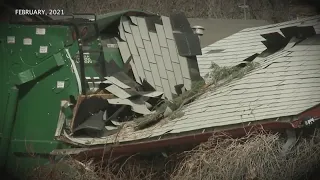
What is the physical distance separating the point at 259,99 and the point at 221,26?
251 inches

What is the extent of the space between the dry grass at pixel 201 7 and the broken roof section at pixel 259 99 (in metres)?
2.58

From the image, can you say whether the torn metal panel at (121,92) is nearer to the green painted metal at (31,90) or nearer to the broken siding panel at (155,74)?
the green painted metal at (31,90)

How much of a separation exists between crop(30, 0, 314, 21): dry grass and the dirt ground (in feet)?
0.38

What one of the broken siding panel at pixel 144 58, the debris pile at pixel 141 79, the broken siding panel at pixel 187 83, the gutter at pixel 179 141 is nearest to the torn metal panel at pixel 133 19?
the debris pile at pixel 141 79

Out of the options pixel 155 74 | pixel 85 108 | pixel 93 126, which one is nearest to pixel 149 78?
pixel 155 74

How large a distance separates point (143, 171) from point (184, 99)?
117 cm

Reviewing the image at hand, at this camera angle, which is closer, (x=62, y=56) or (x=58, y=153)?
(x=58, y=153)

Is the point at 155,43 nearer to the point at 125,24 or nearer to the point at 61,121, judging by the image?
the point at 125,24

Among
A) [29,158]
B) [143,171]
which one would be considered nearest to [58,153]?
[29,158]

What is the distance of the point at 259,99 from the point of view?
5.09 m

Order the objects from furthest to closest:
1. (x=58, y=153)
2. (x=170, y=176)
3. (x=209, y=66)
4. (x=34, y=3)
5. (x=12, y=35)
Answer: (x=209, y=66) → (x=34, y=3) → (x=12, y=35) → (x=58, y=153) → (x=170, y=176)

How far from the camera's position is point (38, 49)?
6203mm

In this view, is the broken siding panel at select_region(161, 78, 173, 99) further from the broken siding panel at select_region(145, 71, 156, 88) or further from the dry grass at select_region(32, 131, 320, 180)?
the dry grass at select_region(32, 131, 320, 180)

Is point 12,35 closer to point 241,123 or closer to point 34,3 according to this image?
point 34,3
